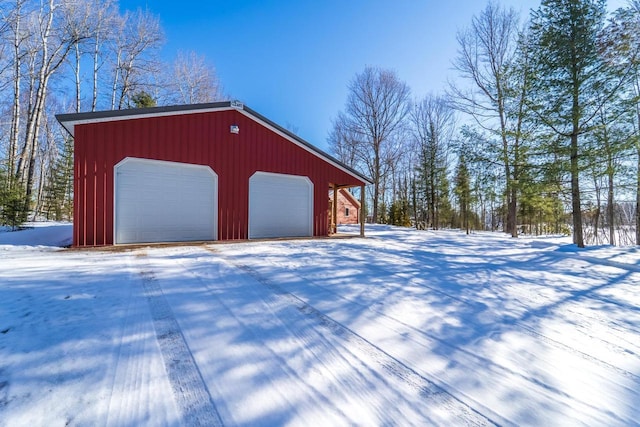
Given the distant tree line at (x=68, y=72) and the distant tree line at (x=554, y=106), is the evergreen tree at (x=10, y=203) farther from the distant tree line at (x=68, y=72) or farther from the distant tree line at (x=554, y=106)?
the distant tree line at (x=554, y=106)

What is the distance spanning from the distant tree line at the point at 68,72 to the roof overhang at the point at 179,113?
6.75 metres

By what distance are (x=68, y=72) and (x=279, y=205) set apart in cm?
1498

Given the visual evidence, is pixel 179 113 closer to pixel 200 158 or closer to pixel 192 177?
pixel 200 158

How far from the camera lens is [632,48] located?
Result: 312 inches

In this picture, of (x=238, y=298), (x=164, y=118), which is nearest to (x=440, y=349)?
(x=238, y=298)

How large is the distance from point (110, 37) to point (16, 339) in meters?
18.0

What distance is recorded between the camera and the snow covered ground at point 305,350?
1.18 metres

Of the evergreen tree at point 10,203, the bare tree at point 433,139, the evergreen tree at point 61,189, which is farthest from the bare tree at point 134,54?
the bare tree at point 433,139

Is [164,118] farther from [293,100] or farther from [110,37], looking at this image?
[293,100]

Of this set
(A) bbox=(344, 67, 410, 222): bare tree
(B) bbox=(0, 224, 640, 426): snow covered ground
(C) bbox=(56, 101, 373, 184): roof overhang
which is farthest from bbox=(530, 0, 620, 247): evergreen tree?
(A) bbox=(344, 67, 410, 222): bare tree

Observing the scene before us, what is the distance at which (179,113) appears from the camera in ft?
21.3

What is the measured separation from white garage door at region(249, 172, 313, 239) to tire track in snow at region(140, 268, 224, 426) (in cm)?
559

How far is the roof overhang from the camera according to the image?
524 cm

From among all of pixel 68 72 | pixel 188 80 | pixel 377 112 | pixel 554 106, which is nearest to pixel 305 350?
pixel 554 106
